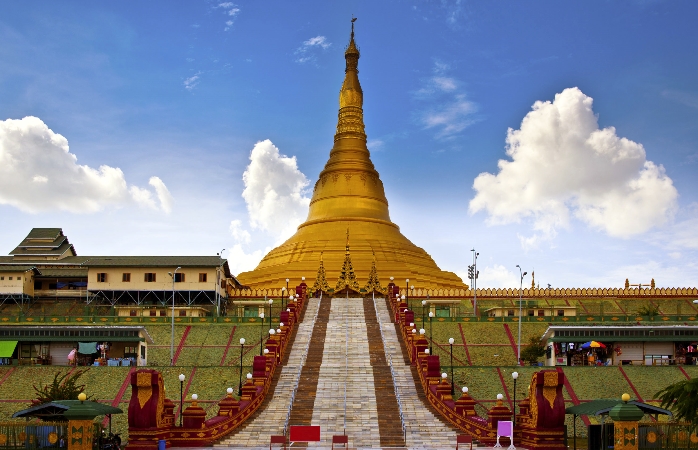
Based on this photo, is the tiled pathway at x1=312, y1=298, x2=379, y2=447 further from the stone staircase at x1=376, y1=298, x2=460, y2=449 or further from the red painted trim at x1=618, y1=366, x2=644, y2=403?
the red painted trim at x1=618, y1=366, x2=644, y2=403

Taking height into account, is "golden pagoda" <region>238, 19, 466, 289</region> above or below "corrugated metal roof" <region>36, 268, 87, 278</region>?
above

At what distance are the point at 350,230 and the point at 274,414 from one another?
54921 millimetres

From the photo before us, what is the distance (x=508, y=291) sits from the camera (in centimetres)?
8494

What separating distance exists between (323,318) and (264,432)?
75.2ft

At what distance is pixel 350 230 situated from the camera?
9881 centimetres

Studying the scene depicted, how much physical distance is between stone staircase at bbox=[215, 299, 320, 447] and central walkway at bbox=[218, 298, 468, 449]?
4 cm

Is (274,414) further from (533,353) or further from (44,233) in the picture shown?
(44,233)

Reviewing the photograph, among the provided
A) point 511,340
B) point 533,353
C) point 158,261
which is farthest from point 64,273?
point 533,353

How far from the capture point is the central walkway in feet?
135

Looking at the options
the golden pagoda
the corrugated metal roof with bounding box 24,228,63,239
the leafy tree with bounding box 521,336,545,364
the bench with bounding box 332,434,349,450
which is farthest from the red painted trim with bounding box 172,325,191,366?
the corrugated metal roof with bounding box 24,228,63,239

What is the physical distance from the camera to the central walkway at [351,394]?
135 ft

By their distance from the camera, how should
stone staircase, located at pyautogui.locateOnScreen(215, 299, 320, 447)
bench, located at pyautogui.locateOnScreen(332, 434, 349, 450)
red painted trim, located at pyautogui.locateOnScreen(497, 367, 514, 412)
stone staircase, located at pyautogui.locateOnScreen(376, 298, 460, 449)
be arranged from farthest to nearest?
red painted trim, located at pyautogui.locateOnScreen(497, 367, 514, 412) < stone staircase, located at pyautogui.locateOnScreen(215, 299, 320, 447) < stone staircase, located at pyautogui.locateOnScreen(376, 298, 460, 449) < bench, located at pyautogui.locateOnScreen(332, 434, 349, 450)

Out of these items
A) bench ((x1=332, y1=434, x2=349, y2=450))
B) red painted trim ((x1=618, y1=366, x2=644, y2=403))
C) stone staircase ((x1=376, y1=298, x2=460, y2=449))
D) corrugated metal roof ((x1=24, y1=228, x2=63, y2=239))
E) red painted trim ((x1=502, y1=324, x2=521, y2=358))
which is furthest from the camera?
corrugated metal roof ((x1=24, y1=228, x2=63, y2=239))

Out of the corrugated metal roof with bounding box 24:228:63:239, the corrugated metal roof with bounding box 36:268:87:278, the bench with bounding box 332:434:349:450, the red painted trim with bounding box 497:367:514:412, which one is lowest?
the bench with bounding box 332:434:349:450
